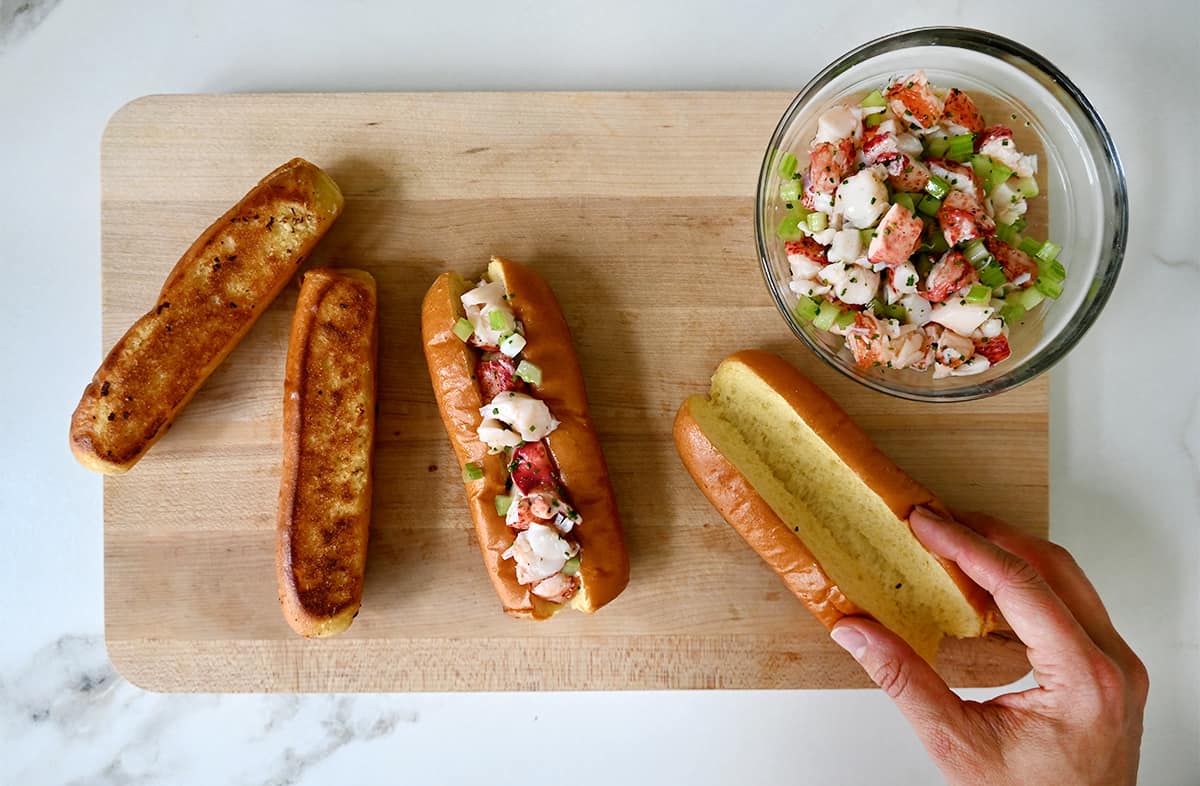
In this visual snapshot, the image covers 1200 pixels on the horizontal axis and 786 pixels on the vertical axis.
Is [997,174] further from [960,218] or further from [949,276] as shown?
[949,276]

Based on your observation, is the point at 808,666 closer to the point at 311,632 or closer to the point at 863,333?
the point at 863,333

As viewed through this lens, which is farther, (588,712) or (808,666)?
(588,712)

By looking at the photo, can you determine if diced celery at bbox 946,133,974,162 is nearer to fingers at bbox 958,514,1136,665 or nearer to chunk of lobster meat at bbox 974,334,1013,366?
chunk of lobster meat at bbox 974,334,1013,366

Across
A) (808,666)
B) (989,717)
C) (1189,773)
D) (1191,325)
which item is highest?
(1191,325)

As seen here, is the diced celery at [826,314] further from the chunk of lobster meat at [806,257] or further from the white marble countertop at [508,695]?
the white marble countertop at [508,695]

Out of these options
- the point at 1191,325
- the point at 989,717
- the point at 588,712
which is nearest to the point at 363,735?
the point at 588,712

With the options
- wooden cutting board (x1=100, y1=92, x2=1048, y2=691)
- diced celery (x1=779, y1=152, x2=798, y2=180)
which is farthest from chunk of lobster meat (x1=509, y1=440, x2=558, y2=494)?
diced celery (x1=779, y1=152, x2=798, y2=180)

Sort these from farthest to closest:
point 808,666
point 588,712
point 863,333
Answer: point 588,712 → point 808,666 → point 863,333
